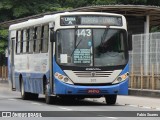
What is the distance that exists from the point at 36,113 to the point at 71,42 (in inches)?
163

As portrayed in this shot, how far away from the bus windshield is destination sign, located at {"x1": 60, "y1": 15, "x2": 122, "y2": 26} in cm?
26

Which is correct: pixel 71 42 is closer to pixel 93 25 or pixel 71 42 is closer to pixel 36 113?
pixel 93 25

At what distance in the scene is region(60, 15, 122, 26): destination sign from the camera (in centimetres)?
2241

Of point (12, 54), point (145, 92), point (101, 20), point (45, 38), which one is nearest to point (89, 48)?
point (101, 20)

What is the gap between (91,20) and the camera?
22547mm

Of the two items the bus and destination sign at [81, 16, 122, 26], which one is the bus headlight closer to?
the bus

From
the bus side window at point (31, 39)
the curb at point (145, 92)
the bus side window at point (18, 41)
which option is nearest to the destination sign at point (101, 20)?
the bus side window at point (31, 39)

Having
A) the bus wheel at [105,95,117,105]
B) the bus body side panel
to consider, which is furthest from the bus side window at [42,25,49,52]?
the bus wheel at [105,95,117,105]

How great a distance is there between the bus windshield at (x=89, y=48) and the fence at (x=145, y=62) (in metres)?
6.69

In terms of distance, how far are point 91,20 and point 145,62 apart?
8.46 m

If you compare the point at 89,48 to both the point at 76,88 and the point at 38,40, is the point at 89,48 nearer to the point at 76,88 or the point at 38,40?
the point at 76,88

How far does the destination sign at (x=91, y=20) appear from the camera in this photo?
882 inches

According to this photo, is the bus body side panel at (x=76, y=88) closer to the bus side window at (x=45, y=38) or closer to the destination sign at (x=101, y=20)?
the bus side window at (x=45, y=38)

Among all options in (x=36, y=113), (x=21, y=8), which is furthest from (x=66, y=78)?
(x=21, y=8)
